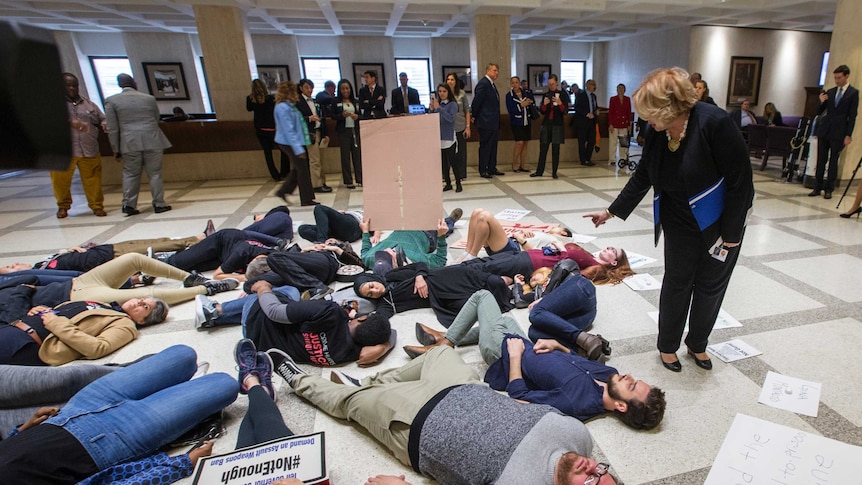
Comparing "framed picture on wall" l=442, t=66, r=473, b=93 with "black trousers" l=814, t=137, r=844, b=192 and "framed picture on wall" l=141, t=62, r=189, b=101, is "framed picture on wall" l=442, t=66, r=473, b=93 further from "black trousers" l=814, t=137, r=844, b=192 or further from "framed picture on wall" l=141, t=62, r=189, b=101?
"black trousers" l=814, t=137, r=844, b=192

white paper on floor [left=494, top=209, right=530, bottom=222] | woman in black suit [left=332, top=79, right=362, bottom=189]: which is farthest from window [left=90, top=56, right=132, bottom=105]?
white paper on floor [left=494, top=209, right=530, bottom=222]

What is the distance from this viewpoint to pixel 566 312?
2.55m

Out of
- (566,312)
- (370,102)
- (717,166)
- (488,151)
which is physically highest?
(370,102)

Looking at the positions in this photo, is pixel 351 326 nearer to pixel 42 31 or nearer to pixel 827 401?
pixel 42 31

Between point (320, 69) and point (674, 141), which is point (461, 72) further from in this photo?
point (674, 141)

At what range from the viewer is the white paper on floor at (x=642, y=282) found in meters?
3.22

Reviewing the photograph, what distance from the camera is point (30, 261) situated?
415 cm

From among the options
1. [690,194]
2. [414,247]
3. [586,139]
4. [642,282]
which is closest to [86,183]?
[414,247]

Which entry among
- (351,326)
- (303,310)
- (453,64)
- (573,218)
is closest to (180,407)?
(303,310)

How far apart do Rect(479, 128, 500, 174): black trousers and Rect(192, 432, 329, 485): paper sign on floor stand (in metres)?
6.52

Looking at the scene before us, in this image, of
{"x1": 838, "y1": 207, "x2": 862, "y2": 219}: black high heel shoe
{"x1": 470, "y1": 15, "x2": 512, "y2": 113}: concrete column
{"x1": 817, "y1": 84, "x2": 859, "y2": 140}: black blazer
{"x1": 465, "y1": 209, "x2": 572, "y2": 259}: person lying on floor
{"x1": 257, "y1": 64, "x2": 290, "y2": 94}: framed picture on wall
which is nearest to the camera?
{"x1": 465, "y1": 209, "x2": 572, "y2": 259}: person lying on floor

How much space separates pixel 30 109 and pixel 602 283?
3.29 m

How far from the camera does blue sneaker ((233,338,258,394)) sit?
2105 millimetres

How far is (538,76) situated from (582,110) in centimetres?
775
